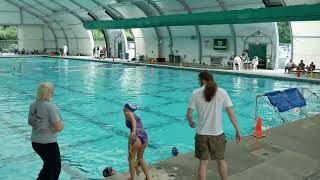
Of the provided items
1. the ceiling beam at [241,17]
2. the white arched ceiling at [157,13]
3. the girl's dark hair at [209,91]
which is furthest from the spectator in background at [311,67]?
the girl's dark hair at [209,91]

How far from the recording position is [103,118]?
11758 millimetres

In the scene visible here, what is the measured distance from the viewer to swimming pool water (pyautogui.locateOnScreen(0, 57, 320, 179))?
763 cm

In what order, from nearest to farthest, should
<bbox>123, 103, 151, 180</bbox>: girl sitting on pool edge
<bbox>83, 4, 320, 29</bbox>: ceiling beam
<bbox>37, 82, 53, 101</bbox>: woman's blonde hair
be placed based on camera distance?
1. <bbox>37, 82, 53, 101</bbox>: woman's blonde hair
2. <bbox>123, 103, 151, 180</bbox>: girl sitting on pool edge
3. <bbox>83, 4, 320, 29</bbox>: ceiling beam

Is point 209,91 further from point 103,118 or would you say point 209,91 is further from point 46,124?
point 103,118

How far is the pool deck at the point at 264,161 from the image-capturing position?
18.8 ft

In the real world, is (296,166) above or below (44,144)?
below

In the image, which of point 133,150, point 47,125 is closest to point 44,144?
point 47,125

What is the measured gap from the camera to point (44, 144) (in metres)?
4.56

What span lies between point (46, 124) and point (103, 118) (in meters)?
7.29

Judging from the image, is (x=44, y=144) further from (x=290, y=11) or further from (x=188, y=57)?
(x=188, y=57)

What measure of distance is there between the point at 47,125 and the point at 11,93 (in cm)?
1400

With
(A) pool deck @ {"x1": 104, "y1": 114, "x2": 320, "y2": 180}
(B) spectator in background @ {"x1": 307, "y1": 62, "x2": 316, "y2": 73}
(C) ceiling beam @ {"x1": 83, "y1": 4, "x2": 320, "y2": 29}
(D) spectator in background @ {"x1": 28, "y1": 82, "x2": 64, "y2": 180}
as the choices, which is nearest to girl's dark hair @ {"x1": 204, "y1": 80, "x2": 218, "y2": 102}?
(A) pool deck @ {"x1": 104, "y1": 114, "x2": 320, "y2": 180}

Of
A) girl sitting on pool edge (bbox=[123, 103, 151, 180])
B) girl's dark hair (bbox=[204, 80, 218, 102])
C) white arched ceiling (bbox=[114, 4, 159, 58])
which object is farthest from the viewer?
white arched ceiling (bbox=[114, 4, 159, 58])

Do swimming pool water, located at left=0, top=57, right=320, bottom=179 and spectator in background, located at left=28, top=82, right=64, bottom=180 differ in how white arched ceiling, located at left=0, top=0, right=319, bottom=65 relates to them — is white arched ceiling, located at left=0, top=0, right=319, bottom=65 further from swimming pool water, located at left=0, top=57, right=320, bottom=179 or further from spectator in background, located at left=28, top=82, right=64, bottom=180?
spectator in background, located at left=28, top=82, right=64, bottom=180
